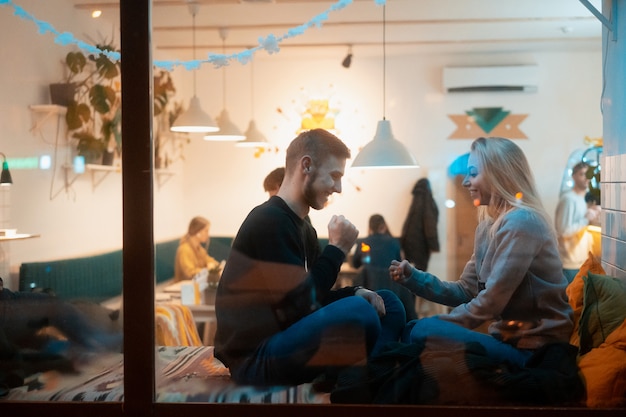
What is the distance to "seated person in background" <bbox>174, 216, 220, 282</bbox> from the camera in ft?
8.45

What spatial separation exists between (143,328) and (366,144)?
39.1 inches

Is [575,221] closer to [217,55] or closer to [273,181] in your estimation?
[273,181]

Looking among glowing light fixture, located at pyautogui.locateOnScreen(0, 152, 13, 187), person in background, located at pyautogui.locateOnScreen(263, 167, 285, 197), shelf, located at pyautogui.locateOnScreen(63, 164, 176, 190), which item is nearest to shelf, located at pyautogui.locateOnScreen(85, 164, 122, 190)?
shelf, located at pyautogui.locateOnScreen(63, 164, 176, 190)

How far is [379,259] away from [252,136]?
2.20 ft

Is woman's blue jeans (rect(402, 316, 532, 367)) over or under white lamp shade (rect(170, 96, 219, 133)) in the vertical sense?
under

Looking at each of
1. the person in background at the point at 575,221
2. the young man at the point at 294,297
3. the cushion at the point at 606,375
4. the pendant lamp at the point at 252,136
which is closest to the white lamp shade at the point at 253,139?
the pendant lamp at the point at 252,136

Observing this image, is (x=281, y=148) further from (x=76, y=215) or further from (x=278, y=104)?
(x=76, y=215)

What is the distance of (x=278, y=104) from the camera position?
2.54m

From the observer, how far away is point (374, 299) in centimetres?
225

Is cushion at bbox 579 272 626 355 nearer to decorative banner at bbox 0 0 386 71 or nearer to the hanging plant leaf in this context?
decorative banner at bbox 0 0 386 71

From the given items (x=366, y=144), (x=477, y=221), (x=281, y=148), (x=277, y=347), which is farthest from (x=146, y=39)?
(x=477, y=221)

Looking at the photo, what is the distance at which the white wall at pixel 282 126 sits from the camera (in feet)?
7.99

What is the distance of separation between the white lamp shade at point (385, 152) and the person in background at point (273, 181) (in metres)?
0.30

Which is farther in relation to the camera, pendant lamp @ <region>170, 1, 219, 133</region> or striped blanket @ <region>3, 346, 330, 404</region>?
pendant lamp @ <region>170, 1, 219, 133</region>
